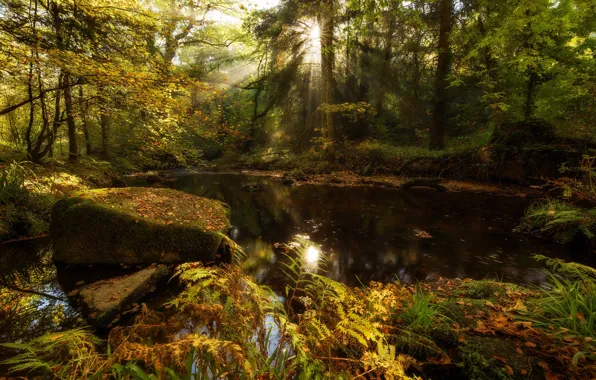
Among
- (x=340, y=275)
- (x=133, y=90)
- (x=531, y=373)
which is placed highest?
(x=133, y=90)

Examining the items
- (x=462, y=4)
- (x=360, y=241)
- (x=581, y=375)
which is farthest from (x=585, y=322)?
(x=462, y=4)

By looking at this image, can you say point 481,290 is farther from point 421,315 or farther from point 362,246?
point 362,246

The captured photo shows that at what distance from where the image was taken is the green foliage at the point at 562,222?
6.31m

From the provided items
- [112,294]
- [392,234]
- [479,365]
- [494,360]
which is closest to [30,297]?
[112,294]

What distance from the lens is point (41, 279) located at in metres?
4.72

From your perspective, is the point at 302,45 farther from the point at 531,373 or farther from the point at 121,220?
the point at 531,373

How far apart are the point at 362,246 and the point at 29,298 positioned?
6.08 meters

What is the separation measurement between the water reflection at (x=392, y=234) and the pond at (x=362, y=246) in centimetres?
2

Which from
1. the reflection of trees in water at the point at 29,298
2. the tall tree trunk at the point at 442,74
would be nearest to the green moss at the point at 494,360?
the reflection of trees in water at the point at 29,298

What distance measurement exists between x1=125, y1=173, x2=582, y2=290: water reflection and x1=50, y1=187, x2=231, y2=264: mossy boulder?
128 cm

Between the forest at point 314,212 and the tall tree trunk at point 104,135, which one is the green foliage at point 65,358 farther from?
the tall tree trunk at point 104,135

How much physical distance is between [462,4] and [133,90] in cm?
1701

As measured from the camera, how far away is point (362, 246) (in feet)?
22.0

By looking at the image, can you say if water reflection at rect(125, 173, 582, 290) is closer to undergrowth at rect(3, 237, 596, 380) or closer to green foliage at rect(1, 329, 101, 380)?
undergrowth at rect(3, 237, 596, 380)
